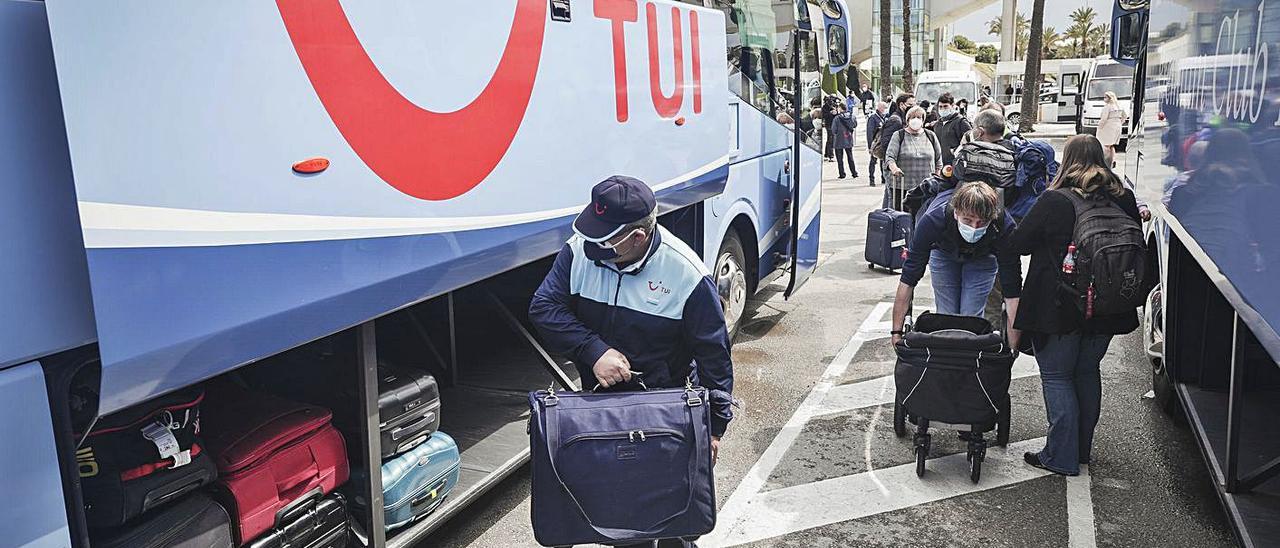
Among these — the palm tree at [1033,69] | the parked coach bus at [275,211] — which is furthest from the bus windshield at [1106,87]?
the parked coach bus at [275,211]

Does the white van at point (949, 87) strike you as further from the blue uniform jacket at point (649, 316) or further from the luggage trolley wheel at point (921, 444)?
the blue uniform jacket at point (649, 316)

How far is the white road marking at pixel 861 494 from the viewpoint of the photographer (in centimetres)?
481

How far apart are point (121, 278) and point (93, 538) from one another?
41.6 inches

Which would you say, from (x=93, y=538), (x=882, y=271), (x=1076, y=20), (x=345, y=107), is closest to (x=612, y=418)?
(x=345, y=107)

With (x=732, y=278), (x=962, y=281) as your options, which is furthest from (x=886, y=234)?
(x=962, y=281)

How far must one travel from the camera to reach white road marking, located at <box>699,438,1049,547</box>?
15.8 ft

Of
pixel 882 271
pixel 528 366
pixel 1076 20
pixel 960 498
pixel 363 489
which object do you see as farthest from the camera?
pixel 1076 20

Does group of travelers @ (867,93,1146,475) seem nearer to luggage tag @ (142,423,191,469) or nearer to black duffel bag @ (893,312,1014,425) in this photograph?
black duffel bag @ (893,312,1014,425)

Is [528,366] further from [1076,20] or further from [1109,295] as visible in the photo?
[1076,20]

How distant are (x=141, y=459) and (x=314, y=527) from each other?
2.51ft

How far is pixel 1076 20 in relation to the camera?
76.1 m

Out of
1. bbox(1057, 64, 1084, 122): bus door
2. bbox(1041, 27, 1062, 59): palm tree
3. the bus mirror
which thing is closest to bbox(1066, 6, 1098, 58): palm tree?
bbox(1041, 27, 1062, 59): palm tree

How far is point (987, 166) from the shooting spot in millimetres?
6266

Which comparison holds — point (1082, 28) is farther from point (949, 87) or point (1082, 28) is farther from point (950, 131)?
point (950, 131)
